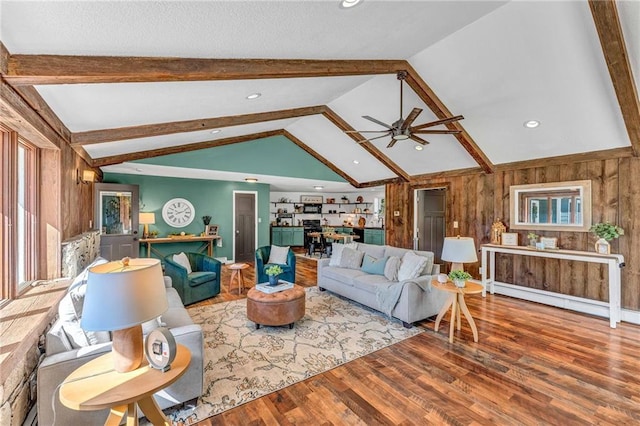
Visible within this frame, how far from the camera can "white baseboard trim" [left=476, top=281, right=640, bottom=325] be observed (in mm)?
4047

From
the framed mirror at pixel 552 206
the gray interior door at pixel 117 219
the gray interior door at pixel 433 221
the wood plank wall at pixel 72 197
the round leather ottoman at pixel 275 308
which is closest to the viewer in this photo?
the wood plank wall at pixel 72 197

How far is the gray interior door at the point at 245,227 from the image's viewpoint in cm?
848

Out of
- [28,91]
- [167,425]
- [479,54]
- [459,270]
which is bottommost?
[167,425]

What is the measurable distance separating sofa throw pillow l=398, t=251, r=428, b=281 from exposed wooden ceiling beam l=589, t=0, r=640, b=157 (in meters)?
2.86

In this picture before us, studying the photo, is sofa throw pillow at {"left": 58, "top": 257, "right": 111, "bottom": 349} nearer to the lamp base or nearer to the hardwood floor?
the lamp base

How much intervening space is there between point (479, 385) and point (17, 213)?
437 cm

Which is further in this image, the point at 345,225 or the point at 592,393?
the point at 345,225

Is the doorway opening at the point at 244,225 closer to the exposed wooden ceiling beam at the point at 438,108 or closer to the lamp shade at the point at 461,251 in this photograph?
the exposed wooden ceiling beam at the point at 438,108

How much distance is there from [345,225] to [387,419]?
9642mm

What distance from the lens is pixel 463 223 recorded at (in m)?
6.11

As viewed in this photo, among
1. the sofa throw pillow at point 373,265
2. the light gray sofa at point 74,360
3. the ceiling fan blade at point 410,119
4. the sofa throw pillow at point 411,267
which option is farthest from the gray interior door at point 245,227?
the light gray sofa at point 74,360

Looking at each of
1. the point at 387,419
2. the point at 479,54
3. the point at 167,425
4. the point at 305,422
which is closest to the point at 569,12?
the point at 479,54

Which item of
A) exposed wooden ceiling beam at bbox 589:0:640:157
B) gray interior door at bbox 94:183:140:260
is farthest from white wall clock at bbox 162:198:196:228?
exposed wooden ceiling beam at bbox 589:0:640:157

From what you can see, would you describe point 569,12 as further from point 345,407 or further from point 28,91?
point 28,91
